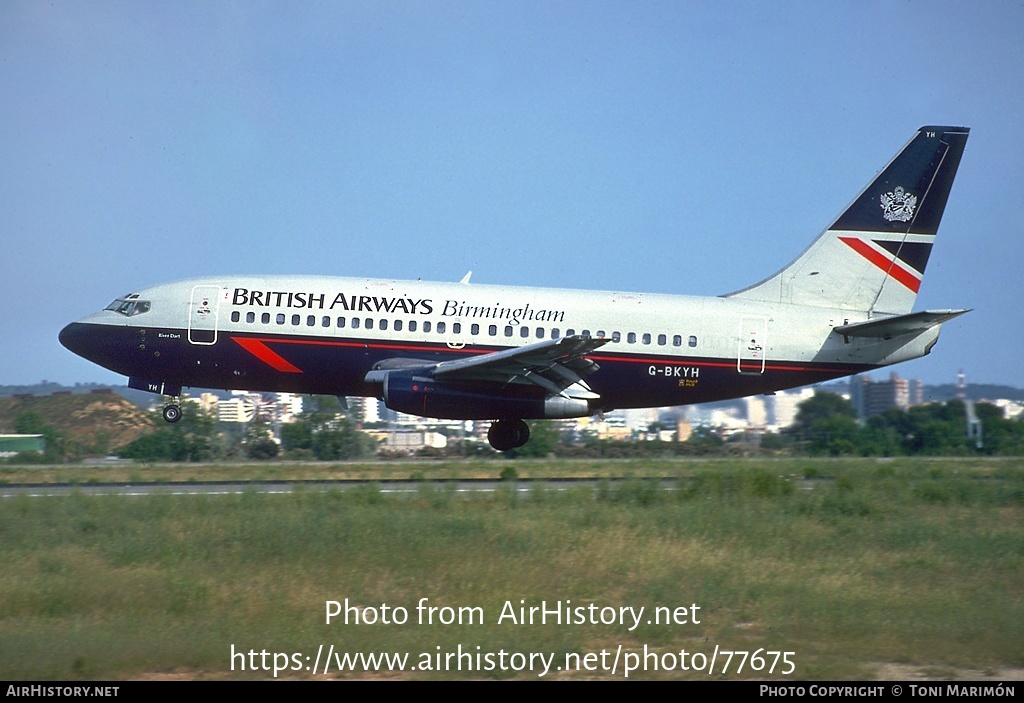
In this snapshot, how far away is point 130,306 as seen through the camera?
76.3 feet

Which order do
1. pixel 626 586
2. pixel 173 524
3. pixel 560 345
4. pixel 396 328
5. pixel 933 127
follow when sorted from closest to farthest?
pixel 626 586 → pixel 173 524 → pixel 560 345 → pixel 396 328 → pixel 933 127

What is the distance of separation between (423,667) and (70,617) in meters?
3.78

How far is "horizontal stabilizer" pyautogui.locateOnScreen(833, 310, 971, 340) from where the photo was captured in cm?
2175

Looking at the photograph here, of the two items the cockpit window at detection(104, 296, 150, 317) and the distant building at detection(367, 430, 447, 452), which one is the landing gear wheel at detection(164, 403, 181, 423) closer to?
the cockpit window at detection(104, 296, 150, 317)

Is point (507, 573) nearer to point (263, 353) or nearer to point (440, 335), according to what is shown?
point (440, 335)

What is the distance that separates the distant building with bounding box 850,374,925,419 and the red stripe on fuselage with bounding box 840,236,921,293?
969cm

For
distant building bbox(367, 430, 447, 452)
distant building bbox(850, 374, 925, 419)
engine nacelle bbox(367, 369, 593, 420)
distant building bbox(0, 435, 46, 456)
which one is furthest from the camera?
distant building bbox(850, 374, 925, 419)

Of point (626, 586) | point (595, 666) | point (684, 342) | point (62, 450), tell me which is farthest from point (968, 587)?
point (62, 450)

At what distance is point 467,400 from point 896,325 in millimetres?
9240

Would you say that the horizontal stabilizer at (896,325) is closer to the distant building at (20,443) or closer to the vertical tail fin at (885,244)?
the vertical tail fin at (885,244)

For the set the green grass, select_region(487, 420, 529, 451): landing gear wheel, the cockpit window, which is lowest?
the green grass

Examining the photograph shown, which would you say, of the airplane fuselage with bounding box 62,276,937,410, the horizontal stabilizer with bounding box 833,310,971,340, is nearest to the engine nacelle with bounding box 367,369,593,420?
the airplane fuselage with bounding box 62,276,937,410

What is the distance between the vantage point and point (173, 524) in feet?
44.4

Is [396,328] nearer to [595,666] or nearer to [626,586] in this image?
[626,586]
